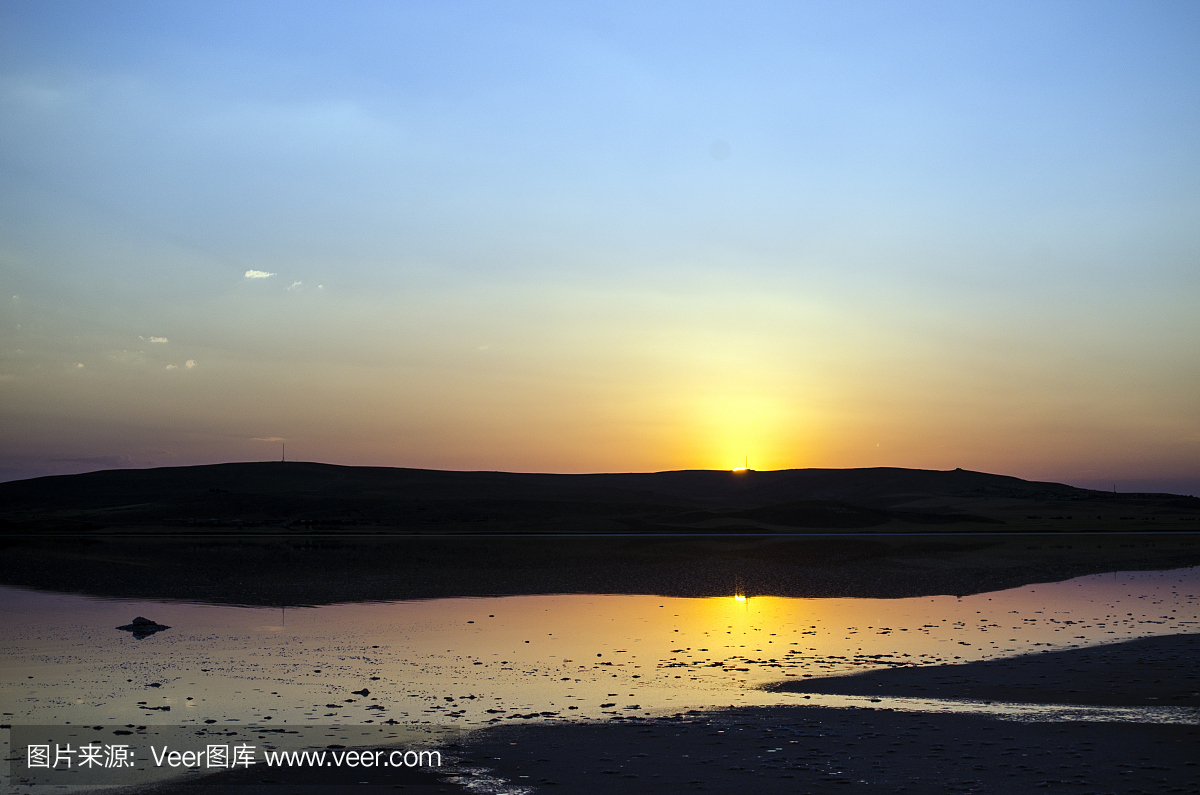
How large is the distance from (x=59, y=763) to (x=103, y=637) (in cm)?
1166

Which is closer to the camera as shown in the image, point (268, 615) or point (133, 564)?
point (268, 615)

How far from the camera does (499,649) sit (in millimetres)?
20750

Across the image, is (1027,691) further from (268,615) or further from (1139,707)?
(268,615)

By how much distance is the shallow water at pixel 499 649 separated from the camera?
15.1 m

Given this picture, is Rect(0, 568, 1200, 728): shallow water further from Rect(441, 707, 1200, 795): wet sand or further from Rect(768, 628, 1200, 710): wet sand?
Rect(441, 707, 1200, 795): wet sand

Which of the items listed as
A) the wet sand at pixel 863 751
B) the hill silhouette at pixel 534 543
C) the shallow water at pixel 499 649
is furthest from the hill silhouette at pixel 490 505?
the wet sand at pixel 863 751

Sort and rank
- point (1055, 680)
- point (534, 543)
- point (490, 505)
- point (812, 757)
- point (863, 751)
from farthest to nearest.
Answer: point (490, 505) → point (534, 543) → point (1055, 680) → point (863, 751) → point (812, 757)

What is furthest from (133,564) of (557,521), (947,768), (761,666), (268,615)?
(557,521)

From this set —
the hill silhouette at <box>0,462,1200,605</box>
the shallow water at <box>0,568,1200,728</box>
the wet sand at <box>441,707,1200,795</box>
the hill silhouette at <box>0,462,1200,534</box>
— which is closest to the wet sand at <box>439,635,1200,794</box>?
the wet sand at <box>441,707,1200,795</box>

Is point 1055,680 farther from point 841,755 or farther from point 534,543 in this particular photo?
point 534,543

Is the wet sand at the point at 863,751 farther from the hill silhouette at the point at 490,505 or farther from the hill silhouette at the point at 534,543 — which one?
the hill silhouette at the point at 490,505

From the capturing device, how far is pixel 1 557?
5369 cm

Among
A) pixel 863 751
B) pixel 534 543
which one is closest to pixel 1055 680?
pixel 863 751

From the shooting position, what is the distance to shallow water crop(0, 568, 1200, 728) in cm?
1512
